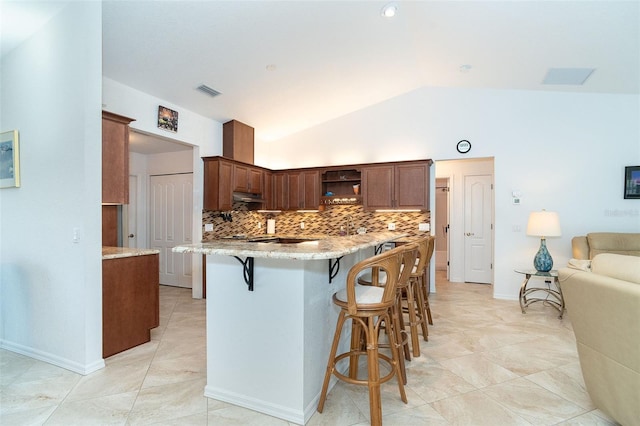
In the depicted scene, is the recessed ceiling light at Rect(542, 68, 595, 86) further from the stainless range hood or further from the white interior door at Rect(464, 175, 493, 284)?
the stainless range hood

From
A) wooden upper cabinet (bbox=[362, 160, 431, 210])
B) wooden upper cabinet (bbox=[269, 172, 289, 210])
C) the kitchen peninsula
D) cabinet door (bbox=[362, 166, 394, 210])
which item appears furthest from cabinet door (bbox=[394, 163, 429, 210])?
the kitchen peninsula

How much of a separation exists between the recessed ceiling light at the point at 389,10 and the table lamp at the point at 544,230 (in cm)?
318

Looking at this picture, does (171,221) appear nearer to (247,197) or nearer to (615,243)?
(247,197)

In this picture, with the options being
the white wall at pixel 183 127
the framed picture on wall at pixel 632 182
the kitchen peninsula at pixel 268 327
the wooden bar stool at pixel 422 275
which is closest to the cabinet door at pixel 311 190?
the white wall at pixel 183 127

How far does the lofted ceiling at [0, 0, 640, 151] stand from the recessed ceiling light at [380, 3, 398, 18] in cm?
5

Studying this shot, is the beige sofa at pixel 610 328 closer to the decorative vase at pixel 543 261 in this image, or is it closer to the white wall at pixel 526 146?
the decorative vase at pixel 543 261

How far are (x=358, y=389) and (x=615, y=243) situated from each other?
3947mm

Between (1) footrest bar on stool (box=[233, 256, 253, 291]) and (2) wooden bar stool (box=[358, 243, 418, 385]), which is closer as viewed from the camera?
(1) footrest bar on stool (box=[233, 256, 253, 291])

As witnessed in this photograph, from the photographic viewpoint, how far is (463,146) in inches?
202

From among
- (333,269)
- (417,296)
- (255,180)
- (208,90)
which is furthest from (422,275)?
(208,90)

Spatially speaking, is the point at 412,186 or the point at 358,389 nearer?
the point at 358,389

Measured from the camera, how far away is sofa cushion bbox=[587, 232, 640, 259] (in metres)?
3.97

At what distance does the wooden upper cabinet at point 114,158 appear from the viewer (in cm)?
291

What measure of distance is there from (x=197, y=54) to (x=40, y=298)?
8.95 feet
